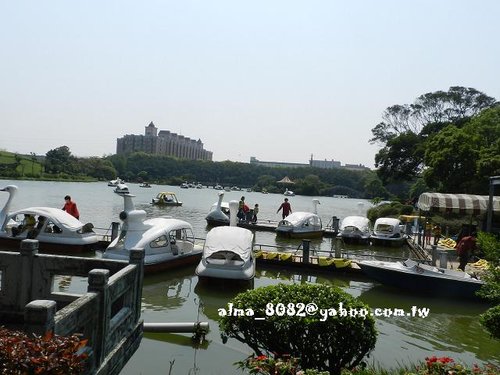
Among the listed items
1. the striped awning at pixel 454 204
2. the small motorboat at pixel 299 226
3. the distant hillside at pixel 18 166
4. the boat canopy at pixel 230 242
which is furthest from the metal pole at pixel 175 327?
the distant hillside at pixel 18 166

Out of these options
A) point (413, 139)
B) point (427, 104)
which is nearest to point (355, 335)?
point (413, 139)

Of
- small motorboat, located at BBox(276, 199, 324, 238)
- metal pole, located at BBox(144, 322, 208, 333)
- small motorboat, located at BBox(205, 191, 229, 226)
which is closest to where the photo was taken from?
metal pole, located at BBox(144, 322, 208, 333)

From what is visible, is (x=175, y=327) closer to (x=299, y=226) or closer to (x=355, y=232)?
(x=355, y=232)

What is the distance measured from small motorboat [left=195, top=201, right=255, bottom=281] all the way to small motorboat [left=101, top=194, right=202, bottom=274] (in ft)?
6.47

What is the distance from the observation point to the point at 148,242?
49.7 feet

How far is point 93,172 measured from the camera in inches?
4636

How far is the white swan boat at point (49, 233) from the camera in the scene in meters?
17.4

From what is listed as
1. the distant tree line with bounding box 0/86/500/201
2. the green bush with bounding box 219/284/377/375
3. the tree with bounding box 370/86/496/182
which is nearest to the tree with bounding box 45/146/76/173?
the distant tree line with bounding box 0/86/500/201

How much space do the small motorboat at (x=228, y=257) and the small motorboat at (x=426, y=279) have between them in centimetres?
396

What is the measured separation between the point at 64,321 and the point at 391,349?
7787 mm

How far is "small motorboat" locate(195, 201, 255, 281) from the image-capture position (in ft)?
44.7

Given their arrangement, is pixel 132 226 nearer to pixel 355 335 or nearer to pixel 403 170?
pixel 355 335

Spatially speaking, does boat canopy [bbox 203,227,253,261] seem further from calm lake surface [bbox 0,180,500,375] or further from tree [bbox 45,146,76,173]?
tree [bbox 45,146,76,173]

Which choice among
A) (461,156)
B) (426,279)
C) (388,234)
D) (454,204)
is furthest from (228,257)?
(461,156)
